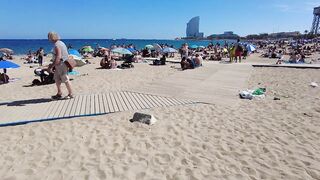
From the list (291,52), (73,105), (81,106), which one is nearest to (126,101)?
(81,106)

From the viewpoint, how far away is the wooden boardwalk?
6.29m

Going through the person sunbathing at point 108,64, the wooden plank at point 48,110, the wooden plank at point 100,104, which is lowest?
the wooden plank at point 48,110

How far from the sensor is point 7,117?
6336mm

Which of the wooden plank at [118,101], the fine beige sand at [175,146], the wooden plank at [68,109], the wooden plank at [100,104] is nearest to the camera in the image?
the fine beige sand at [175,146]

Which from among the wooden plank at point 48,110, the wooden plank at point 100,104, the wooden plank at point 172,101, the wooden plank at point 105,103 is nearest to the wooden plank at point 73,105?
the wooden plank at point 48,110

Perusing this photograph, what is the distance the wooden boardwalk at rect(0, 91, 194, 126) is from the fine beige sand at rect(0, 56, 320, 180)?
0.37 metres

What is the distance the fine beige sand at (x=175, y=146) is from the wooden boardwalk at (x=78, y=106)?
0.37 m

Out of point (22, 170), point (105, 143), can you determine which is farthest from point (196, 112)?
point (22, 170)

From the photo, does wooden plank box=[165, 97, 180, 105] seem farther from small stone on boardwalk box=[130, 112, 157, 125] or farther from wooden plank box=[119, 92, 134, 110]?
small stone on boardwalk box=[130, 112, 157, 125]

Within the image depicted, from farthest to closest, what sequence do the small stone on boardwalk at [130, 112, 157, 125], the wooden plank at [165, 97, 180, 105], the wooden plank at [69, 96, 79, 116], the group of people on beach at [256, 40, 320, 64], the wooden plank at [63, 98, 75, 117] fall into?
the group of people on beach at [256, 40, 320, 64], the wooden plank at [165, 97, 180, 105], the wooden plank at [69, 96, 79, 116], the wooden plank at [63, 98, 75, 117], the small stone on boardwalk at [130, 112, 157, 125]

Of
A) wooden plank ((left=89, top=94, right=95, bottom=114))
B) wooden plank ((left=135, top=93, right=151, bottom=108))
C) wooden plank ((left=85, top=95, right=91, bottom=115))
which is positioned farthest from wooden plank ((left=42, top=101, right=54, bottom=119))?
wooden plank ((left=135, top=93, right=151, bottom=108))

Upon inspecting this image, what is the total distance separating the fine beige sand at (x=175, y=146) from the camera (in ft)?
13.0

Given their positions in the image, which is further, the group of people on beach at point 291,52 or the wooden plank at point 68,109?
the group of people on beach at point 291,52

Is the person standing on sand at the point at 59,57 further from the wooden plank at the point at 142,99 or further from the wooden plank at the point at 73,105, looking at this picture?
the wooden plank at the point at 142,99
